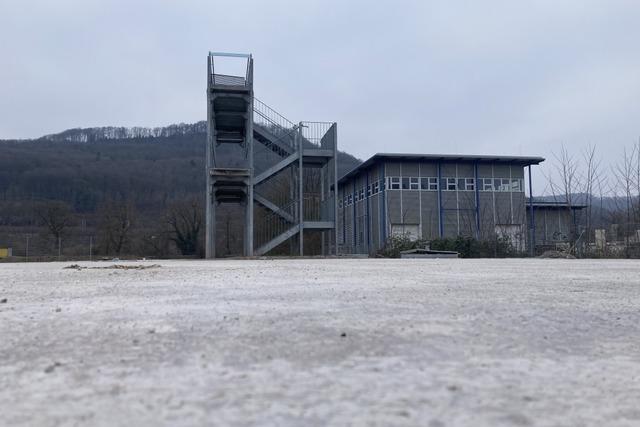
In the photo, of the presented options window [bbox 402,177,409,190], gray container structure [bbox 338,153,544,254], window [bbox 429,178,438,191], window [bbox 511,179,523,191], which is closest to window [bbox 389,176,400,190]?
gray container structure [bbox 338,153,544,254]

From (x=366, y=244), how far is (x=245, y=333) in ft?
125

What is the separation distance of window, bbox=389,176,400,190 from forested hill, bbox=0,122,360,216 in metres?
27.1

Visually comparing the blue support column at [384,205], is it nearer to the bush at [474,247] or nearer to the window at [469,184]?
the window at [469,184]

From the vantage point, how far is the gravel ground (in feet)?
5.97

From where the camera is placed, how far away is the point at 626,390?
2.13 meters

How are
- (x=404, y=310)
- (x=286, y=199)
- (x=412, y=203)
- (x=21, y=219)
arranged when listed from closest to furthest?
(x=404, y=310), (x=286, y=199), (x=412, y=203), (x=21, y=219)

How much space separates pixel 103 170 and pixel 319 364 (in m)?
72.4

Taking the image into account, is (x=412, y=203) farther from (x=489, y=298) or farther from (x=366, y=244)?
(x=489, y=298)

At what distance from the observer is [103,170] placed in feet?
227

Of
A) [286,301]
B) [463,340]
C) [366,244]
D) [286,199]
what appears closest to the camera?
[463,340]

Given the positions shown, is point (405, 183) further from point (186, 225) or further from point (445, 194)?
point (186, 225)

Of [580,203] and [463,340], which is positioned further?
[580,203]

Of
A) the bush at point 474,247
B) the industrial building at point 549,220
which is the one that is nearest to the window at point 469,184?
the industrial building at point 549,220

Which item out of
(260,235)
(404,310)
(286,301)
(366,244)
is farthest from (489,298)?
(366,244)
